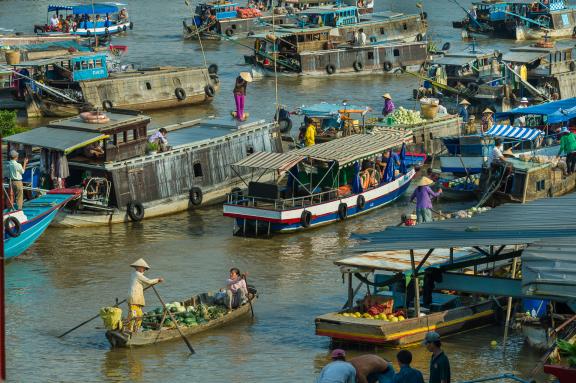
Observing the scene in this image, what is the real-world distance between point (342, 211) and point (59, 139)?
7722 mm

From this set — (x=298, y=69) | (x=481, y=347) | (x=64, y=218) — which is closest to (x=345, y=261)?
(x=481, y=347)

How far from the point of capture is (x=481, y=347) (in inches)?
1052

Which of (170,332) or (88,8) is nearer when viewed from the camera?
(170,332)

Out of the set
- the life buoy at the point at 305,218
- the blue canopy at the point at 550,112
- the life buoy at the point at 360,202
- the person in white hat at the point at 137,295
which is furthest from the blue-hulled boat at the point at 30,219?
the blue canopy at the point at 550,112

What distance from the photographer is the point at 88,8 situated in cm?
7581

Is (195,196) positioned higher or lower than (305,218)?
higher

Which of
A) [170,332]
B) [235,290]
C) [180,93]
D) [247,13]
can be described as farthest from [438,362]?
[247,13]

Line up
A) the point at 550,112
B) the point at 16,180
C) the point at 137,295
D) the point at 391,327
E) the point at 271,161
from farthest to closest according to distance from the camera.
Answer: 1. the point at 550,112
2. the point at 271,161
3. the point at 16,180
4. the point at 137,295
5. the point at 391,327

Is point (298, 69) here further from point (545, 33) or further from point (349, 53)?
point (545, 33)

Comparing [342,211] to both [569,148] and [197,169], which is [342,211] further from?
[569,148]

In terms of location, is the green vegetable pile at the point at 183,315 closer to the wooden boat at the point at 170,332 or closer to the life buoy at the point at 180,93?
the wooden boat at the point at 170,332

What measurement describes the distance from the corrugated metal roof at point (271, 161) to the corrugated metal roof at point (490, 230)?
10958 mm

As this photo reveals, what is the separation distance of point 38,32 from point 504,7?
25572mm

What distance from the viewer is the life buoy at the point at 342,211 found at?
122ft
